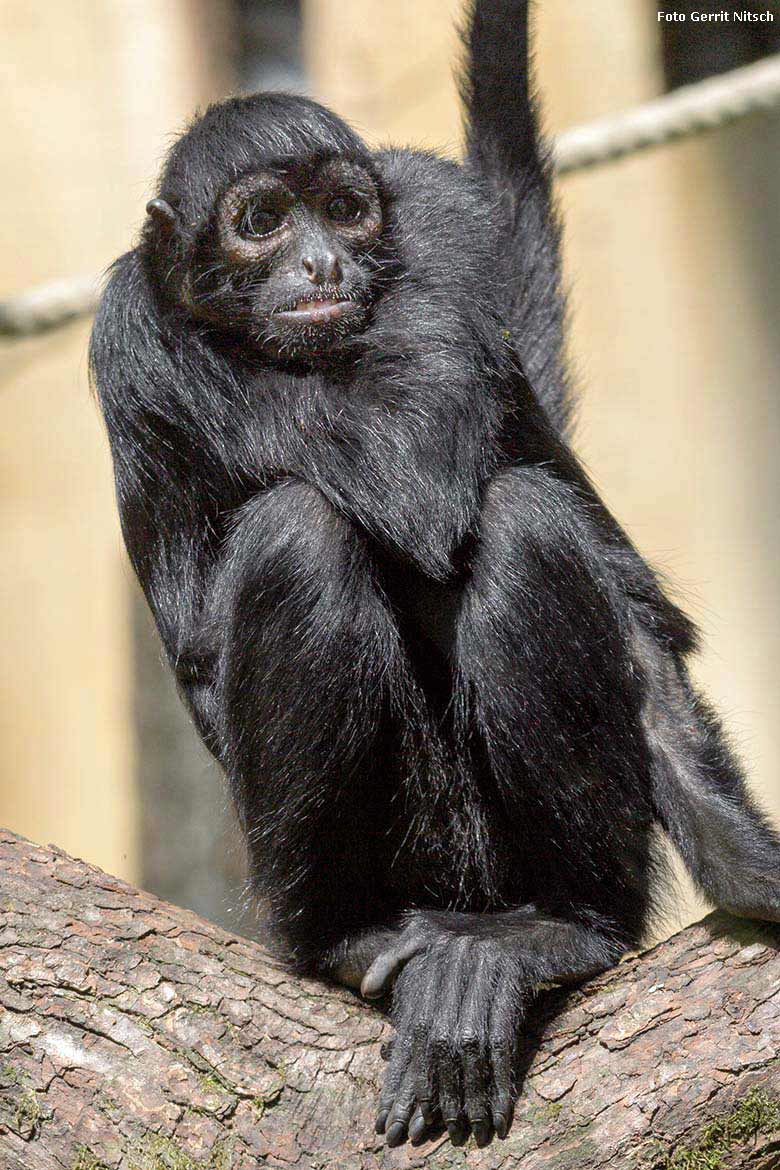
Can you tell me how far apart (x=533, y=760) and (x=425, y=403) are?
118 cm

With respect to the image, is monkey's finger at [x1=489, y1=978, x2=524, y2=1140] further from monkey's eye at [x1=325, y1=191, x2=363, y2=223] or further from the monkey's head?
monkey's eye at [x1=325, y1=191, x2=363, y2=223]

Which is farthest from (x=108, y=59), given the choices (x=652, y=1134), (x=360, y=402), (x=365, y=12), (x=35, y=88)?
(x=652, y=1134)

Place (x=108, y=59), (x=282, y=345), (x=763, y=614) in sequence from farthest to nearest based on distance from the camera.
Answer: (x=108, y=59) → (x=763, y=614) → (x=282, y=345)

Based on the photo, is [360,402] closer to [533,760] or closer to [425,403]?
[425,403]

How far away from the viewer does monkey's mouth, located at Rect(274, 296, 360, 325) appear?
467cm

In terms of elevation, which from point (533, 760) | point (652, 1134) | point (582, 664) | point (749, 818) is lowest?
point (652, 1134)

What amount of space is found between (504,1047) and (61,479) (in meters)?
7.84

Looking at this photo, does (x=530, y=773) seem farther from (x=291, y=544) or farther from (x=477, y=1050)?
(x=291, y=544)

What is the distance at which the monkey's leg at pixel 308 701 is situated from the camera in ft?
13.4

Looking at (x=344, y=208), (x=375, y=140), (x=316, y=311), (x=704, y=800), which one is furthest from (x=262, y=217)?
(x=375, y=140)

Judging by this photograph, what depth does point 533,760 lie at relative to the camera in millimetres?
4152

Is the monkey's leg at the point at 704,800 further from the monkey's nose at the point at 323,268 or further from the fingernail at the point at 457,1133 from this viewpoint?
the monkey's nose at the point at 323,268

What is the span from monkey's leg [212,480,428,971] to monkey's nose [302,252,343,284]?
0.87 meters

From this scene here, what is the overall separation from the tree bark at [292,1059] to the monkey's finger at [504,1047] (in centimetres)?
5
